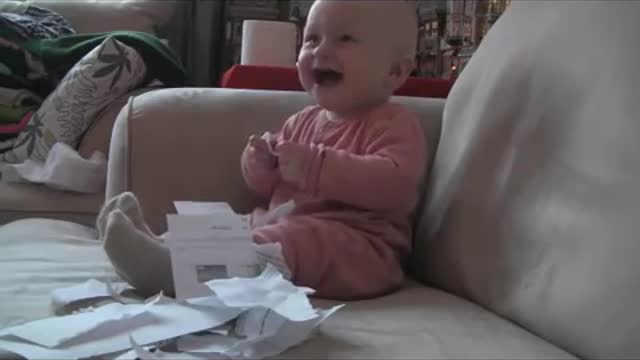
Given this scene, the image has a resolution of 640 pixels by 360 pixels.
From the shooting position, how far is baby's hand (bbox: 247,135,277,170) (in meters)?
1.15

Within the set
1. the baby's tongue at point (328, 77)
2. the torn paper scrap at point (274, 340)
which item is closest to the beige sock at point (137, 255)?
the torn paper scrap at point (274, 340)

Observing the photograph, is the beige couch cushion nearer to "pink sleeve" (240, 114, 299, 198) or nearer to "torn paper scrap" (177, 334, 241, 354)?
"torn paper scrap" (177, 334, 241, 354)

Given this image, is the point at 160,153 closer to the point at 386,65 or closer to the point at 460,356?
the point at 386,65

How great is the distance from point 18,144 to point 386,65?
Result: 3.88 feet

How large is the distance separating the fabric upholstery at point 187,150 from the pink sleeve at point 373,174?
0.60ft

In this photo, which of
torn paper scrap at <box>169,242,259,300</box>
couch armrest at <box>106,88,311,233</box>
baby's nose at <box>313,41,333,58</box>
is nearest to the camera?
torn paper scrap at <box>169,242,259,300</box>

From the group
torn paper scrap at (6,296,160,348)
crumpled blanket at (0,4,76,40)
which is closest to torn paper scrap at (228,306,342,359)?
torn paper scrap at (6,296,160,348)

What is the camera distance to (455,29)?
212 centimetres

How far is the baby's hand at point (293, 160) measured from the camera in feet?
3.52

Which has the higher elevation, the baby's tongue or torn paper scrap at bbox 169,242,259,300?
the baby's tongue

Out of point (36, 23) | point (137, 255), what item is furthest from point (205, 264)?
point (36, 23)

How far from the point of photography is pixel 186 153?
128 centimetres

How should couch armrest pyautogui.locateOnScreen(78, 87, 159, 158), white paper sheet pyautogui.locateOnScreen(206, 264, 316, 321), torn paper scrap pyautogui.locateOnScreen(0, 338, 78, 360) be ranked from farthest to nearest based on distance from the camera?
couch armrest pyautogui.locateOnScreen(78, 87, 159, 158) → white paper sheet pyautogui.locateOnScreen(206, 264, 316, 321) → torn paper scrap pyautogui.locateOnScreen(0, 338, 78, 360)

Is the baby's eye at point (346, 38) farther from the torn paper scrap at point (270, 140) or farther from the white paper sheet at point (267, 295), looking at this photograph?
the white paper sheet at point (267, 295)
